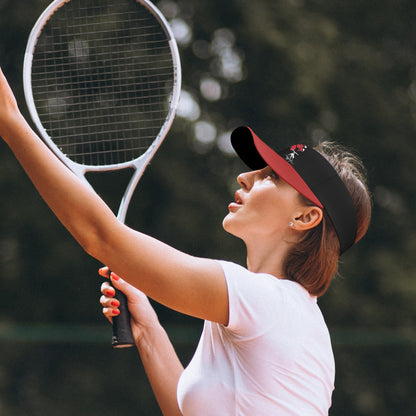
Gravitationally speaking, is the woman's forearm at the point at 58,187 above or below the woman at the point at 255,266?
above

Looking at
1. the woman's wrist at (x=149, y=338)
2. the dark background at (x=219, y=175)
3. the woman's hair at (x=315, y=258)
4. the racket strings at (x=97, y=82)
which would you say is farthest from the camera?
the dark background at (x=219, y=175)

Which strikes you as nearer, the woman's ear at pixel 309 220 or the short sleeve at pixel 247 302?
the short sleeve at pixel 247 302

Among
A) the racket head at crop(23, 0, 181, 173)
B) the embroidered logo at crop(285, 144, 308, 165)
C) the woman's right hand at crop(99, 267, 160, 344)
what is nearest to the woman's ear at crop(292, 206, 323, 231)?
the embroidered logo at crop(285, 144, 308, 165)

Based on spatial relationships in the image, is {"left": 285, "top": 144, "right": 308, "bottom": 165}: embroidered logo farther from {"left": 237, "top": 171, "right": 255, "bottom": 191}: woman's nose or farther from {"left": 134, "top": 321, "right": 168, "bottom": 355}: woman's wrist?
{"left": 134, "top": 321, "right": 168, "bottom": 355}: woman's wrist

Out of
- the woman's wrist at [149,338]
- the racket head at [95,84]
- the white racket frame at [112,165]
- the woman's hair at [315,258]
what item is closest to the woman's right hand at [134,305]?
the woman's wrist at [149,338]

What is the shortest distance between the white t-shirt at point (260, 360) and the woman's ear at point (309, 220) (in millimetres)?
175

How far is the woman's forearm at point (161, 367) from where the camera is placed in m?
2.43

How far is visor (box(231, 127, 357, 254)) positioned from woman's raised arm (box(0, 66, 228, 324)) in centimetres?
38

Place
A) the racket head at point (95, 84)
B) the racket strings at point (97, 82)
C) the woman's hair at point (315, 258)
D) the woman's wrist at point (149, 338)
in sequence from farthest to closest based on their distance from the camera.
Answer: the racket strings at point (97, 82)
the racket head at point (95, 84)
the woman's wrist at point (149, 338)
the woman's hair at point (315, 258)

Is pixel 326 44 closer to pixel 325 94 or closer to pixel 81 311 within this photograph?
pixel 325 94

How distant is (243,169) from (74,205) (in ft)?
22.6

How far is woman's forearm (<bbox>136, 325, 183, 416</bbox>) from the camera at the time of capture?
2.43 m

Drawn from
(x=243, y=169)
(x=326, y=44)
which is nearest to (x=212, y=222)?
(x=243, y=169)

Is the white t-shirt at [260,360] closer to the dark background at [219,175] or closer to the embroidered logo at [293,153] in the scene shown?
the embroidered logo at [293,153]
